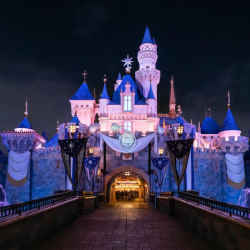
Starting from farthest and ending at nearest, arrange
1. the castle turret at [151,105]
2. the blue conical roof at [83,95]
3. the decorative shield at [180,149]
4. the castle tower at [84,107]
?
1. the blue conical roof at [83,95]
2. the castle tower at [84,107]
3. the castle turret at [151,105]
4. the decorative shield at [180,149]

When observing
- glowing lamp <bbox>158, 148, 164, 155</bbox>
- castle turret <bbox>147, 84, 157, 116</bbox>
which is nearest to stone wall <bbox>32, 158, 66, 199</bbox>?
glowing lamp <bbox>158, 148, 164, 155</bbox>

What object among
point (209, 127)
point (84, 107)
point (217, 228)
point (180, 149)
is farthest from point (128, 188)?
point (217, 228)

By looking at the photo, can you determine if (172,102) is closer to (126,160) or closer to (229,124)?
(229,124)

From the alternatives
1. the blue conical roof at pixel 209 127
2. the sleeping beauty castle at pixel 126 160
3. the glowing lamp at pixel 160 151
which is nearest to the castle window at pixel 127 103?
the sleeping beauty castle at pixel 126 160

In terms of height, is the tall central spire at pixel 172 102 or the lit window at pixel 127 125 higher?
the tall central spire at pixel 172 102

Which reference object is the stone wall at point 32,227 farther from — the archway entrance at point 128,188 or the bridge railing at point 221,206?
the archway entrance at point 128,188

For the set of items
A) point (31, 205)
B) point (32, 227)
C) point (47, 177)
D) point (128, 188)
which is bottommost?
point (128, 188)

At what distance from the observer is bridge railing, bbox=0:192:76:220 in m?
6.55

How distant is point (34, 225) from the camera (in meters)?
7.19

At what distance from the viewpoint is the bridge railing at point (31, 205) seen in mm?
6551

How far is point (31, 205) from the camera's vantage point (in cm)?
820

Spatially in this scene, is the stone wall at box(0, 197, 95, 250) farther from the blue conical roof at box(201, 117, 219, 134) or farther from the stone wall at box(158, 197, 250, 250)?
the blue conical roof at box(201, 117, 219, 134)

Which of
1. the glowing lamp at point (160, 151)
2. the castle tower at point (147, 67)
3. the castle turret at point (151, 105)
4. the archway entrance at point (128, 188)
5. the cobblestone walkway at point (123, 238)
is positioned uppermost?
the castle tower at point (147, 67)

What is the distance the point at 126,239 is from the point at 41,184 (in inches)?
944
